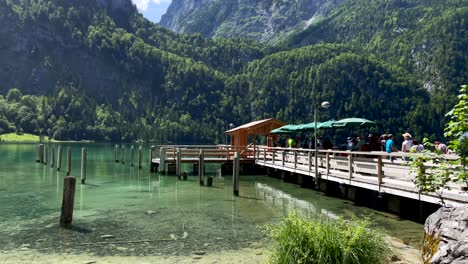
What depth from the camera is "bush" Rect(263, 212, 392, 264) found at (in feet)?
25.9

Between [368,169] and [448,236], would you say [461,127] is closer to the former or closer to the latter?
[448,236]

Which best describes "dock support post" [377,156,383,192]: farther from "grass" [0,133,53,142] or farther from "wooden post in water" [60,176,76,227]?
"grass" [0,133,53,142]

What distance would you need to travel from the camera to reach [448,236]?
7711 millimetres

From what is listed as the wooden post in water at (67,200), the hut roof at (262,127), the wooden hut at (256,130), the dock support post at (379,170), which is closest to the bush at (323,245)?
the dock support post at (379,170)

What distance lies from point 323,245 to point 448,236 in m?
2.23

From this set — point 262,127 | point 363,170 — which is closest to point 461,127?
point 363,170

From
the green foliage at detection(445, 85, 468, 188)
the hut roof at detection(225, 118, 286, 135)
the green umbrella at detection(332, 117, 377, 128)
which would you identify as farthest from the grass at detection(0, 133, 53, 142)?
the green foliage at detection(445, 85, 468, 188)

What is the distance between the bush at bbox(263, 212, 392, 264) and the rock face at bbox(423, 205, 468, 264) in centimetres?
104

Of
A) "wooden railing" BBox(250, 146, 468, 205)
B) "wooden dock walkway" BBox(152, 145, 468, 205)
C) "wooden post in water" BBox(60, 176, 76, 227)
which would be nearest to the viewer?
"wooden dock walkway" BBox(152, 145, 468, 205)

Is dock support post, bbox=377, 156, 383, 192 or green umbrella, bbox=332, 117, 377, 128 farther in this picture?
green umbrella, bbox=332, 117, 377, 128

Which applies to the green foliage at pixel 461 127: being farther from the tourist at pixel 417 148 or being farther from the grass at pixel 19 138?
the grass at pixel 19 138

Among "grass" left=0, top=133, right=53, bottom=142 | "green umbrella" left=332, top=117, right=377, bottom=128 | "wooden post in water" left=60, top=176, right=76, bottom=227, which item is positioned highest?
"grass" left=0, top=133, right=53, bottom=142

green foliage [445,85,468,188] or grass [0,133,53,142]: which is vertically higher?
grass [0,133,53,142]

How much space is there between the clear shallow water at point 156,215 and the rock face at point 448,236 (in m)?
3.78
